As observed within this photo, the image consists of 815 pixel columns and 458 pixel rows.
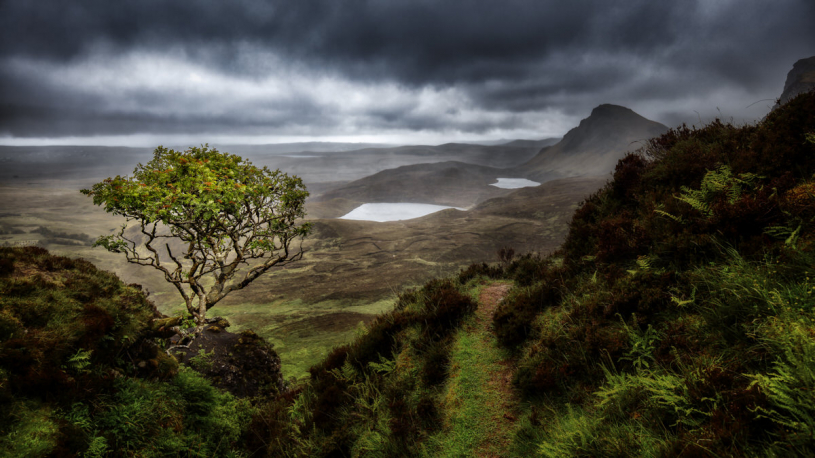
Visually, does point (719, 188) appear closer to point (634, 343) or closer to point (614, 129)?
point (634, 343)

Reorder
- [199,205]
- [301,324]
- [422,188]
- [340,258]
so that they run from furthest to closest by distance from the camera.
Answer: [422,188], [340,258], [301,324], [199,205]

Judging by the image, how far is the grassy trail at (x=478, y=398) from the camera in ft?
15.3

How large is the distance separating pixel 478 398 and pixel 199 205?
8442 millimetres

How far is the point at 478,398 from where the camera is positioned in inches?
215

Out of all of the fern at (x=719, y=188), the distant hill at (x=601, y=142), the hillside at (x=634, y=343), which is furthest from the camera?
the distant hill at (x=601, y=142)

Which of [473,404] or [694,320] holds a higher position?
[694,320]

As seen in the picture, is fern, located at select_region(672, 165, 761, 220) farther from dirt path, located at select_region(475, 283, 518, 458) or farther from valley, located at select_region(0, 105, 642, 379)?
valley, located at select_region(0, 105, 642, 379)

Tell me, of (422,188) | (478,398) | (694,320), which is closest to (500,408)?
(478,398)

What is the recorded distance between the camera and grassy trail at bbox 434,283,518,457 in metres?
4.68

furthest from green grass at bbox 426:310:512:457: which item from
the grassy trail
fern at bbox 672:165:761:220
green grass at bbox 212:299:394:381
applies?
green grass at bbox 212:299:394:381

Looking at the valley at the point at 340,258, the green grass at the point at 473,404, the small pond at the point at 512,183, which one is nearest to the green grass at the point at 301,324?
the valley at the point at 340,258

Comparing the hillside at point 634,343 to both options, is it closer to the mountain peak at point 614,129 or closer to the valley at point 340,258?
the valley at point 340,258

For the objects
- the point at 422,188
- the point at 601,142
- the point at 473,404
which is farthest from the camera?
the point at 601,142

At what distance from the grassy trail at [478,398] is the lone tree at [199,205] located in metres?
7.66
